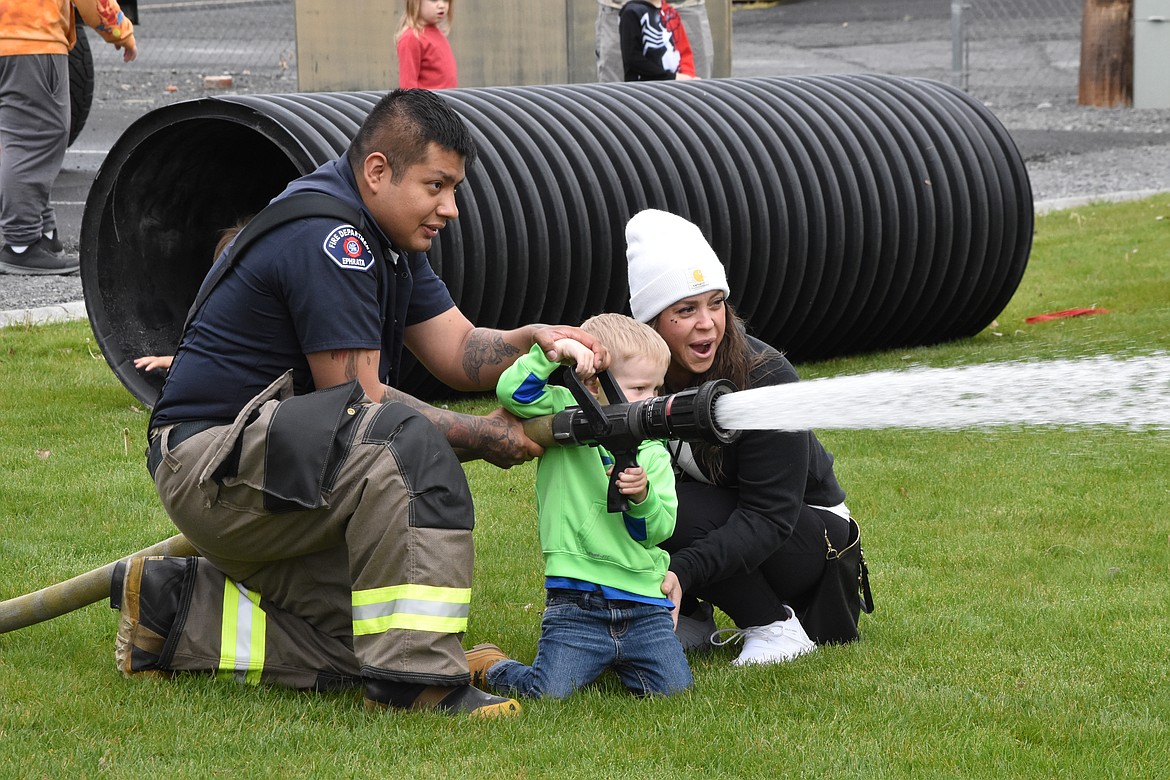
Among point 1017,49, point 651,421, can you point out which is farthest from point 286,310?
point 1017,49

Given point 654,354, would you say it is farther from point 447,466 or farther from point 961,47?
point 961,47

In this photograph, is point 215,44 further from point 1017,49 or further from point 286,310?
point 286,310

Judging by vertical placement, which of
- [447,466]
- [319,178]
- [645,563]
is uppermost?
[319,178]

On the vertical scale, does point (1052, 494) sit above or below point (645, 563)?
below

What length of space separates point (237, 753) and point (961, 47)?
15.9 m

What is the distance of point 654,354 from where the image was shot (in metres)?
3.97

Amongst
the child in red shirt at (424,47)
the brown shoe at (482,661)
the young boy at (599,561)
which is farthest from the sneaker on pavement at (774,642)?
the child in red shirt at (424,47)

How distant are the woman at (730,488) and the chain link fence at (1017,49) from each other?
1400 cm

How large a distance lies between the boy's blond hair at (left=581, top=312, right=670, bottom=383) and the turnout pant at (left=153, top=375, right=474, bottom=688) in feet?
1.68

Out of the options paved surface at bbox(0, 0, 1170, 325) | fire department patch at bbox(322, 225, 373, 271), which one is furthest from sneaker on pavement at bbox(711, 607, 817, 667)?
paved surface at bbox(0, 0, 1170, 325)

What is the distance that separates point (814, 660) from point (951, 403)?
0.95 m

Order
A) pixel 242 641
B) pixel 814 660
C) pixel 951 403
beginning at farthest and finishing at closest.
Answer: pixel 951 403 < pixel 814 660 < pixel 242 641

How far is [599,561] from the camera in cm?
387

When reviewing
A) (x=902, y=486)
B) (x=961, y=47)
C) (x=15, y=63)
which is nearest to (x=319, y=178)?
(x=902, y=486)
